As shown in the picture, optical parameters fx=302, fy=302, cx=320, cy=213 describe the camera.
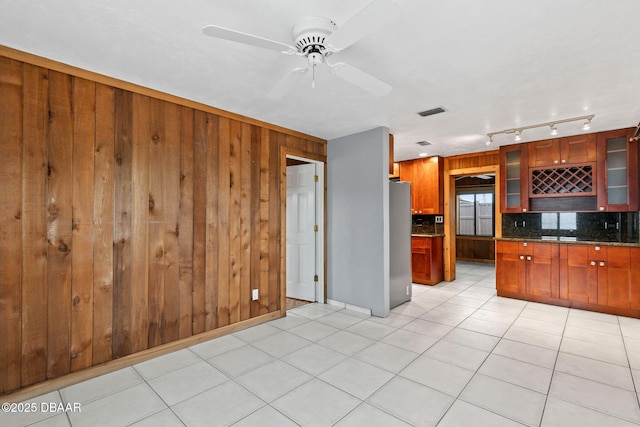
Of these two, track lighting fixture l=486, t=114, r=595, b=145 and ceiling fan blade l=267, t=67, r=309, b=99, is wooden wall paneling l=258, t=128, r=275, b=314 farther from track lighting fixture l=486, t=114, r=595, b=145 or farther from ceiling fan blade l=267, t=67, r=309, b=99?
track lighting fixture l=486, t=114, r=595, b=145

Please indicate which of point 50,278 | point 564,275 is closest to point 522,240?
point 564,275

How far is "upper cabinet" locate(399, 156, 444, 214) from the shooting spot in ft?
18.8

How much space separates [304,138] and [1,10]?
116 inches

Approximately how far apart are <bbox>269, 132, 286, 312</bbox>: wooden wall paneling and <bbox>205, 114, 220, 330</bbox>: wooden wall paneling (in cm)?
73

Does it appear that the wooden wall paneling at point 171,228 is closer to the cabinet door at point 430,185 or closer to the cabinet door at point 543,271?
the cabinet door at point 430,185

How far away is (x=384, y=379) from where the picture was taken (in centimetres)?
240

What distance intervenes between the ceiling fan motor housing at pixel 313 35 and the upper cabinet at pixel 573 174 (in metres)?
4.31

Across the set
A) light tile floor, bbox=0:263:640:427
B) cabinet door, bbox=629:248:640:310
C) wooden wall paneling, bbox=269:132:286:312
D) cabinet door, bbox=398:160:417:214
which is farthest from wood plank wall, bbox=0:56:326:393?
cabinet door, bbox=629:248:640:310

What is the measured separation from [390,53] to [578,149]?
12.7 feet

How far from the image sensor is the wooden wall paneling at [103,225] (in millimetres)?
2494

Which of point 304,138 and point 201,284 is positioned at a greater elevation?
point 304,138

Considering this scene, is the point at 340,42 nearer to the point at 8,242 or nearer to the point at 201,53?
the point at 201,53

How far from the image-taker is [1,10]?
173cm

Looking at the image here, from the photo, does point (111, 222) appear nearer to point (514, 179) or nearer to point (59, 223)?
point (59, 223)
